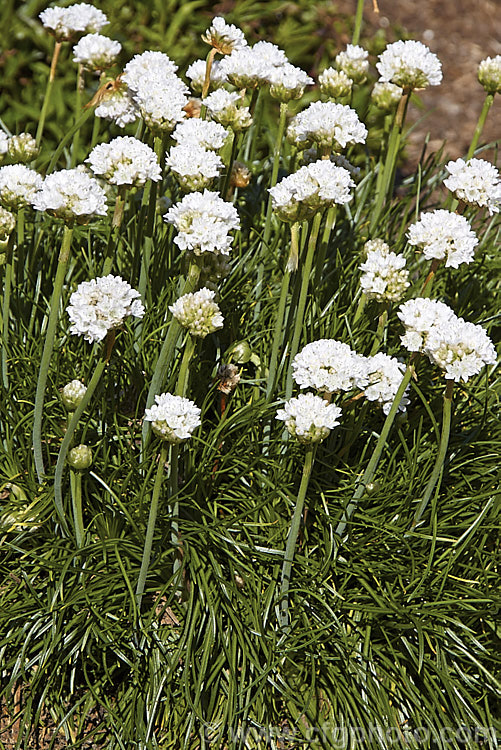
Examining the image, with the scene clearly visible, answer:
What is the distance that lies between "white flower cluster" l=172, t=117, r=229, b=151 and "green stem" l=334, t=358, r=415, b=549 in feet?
2.89

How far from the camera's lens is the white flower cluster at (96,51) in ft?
9.46

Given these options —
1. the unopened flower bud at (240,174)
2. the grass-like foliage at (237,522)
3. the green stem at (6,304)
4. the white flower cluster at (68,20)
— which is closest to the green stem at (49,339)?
the grass-like foliage at (237,522)

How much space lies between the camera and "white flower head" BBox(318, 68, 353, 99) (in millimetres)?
2918

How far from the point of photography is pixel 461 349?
215cm

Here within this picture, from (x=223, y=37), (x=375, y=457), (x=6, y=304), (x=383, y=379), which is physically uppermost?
(x=223, y=37)

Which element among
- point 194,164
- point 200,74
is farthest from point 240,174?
point 194,164

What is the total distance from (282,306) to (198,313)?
0.50 meters

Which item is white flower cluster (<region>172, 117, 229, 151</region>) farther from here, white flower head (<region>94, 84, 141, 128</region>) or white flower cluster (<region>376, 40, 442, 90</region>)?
white flower cluster (<region>376, 40, 442, 90</region>)

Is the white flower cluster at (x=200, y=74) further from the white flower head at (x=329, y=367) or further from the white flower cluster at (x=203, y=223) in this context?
the white flower head at (x=329, y=367)

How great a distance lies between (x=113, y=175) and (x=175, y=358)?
2.44ft


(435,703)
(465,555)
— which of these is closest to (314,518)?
(465,555)

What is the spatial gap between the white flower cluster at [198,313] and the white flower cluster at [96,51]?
1293mm

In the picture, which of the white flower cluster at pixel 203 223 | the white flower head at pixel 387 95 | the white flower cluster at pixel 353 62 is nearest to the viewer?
the white flower cluster at pixel 203 223

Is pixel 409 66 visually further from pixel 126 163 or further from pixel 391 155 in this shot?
pixel 126 163
